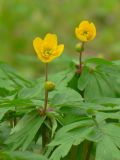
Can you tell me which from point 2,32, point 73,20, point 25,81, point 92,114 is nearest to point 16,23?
point 2,32

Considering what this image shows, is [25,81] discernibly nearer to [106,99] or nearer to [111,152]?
[106,99]

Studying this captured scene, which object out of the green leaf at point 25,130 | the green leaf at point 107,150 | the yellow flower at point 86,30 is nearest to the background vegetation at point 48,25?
the yellow flower at point 86,30

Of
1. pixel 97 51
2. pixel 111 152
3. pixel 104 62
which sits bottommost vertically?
pixel 111 152

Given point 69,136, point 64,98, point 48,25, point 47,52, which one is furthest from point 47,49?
point 48,25

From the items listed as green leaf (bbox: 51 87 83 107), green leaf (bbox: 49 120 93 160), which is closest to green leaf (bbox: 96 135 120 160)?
green leaf (bbox: 49 120 93 160)

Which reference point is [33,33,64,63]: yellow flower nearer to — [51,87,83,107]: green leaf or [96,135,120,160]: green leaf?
[51,87,83,107]: green leaf

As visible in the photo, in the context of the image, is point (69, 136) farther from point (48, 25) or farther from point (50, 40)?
point (48, 25)

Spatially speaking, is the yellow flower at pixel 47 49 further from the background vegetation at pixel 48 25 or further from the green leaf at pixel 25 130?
the background vegetation at pixel 48 25

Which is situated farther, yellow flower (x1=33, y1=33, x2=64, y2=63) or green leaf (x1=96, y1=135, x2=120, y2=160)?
yellow flower (x1=33, y1=33, x2=64, y2=63)
